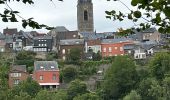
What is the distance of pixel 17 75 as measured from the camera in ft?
247

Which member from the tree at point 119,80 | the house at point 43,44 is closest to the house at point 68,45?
the house at point 43,44

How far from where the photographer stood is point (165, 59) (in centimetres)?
6956

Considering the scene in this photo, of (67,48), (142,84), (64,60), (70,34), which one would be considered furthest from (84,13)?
(142,84)

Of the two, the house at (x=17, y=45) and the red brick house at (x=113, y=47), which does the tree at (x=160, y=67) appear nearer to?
the red brick house at (x=113, y=47)

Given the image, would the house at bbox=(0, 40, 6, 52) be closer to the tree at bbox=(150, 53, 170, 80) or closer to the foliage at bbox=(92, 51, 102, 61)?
the foliage at bbox=(92, 51, 102, 61)

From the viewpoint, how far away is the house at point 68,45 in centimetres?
8850

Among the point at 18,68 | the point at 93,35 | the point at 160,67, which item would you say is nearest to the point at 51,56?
the point at 18,68

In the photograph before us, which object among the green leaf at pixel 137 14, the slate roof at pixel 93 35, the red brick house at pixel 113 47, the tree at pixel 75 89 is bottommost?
the tree at pixel 75 89

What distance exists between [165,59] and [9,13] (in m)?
65.1

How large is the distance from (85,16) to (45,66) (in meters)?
41.7

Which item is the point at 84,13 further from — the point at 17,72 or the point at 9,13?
the point at 9,13

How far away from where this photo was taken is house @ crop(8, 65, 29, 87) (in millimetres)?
74812

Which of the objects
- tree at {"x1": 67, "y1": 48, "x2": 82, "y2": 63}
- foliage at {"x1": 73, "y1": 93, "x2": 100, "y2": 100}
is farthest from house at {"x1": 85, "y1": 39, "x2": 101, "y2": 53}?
foliage at {"x1": 73, "y1": 93, "x2": 100, "y2": 100}

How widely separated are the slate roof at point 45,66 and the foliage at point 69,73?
1.56m
